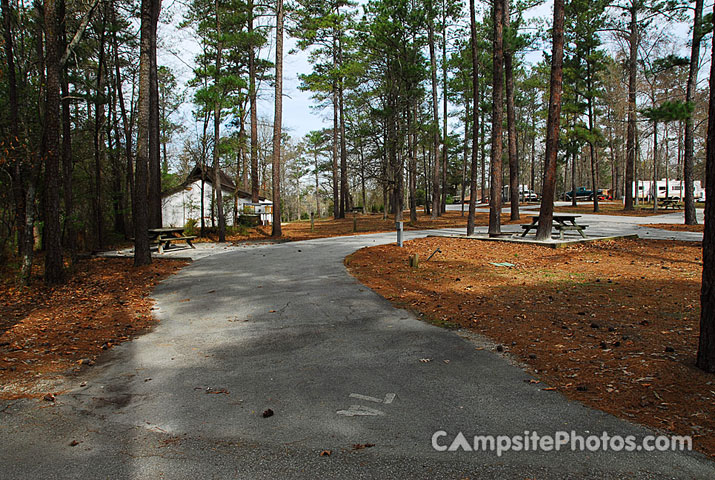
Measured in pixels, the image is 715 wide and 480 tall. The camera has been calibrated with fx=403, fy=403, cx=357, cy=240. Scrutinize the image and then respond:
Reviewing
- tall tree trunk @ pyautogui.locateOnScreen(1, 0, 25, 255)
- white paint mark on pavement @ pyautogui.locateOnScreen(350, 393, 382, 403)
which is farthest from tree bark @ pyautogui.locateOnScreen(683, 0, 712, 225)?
tall tree trunk @ pyautogui.locateOnScreen(1, 0, 25, 255)

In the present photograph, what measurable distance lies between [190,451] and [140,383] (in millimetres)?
1578

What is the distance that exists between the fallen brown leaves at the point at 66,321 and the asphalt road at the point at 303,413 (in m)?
0.42

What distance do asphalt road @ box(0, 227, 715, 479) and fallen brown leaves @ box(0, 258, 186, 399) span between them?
1.38 feet

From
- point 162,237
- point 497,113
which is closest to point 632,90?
point 497,113

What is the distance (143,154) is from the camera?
11766 mm

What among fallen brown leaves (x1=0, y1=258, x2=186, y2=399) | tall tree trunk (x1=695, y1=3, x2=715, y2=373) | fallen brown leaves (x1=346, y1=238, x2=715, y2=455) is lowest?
fallen brown leaves (x1=0, y1=258, x2=186, y2=399)

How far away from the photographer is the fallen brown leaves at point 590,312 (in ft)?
10.3

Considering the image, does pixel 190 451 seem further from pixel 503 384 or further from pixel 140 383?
pixel 503 384

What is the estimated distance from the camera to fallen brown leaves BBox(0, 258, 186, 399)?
14.1ft

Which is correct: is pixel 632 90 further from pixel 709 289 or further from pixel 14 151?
pixel 14 151

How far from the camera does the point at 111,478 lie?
7.66 ft

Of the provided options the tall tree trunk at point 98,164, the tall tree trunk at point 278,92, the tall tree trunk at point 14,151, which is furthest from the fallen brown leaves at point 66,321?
the tall tree trunk at point 278,92

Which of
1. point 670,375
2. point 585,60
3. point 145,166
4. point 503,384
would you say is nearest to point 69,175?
point 145,166

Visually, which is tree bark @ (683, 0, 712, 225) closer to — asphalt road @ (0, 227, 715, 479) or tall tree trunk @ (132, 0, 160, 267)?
asphalt road @ (0, 227, 715, 479)
